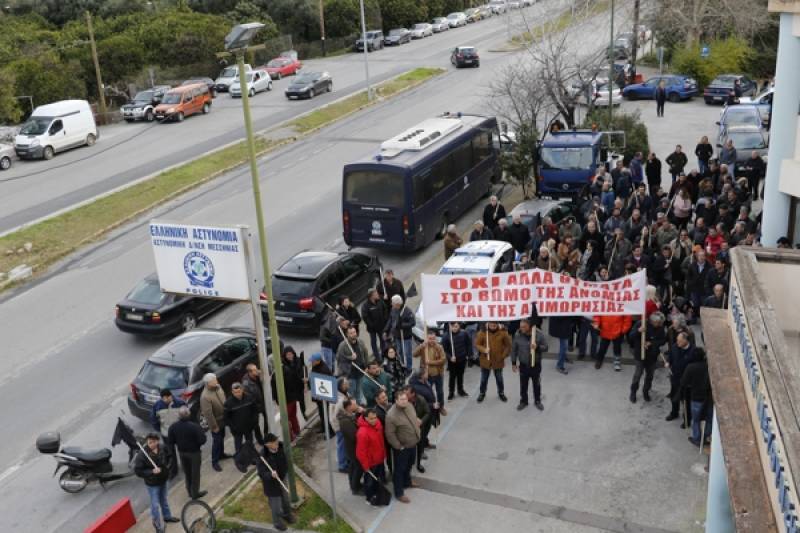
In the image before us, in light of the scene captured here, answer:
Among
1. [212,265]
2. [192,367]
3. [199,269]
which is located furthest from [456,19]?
[212,265]

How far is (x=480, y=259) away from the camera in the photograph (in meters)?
18.3

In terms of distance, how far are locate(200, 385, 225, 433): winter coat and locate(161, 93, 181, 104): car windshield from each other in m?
33.8

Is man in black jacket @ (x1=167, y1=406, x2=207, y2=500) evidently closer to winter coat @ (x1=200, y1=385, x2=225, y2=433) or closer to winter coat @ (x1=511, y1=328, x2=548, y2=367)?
winter coat @ (x1=200, y1=385, x2=225, y2=433)

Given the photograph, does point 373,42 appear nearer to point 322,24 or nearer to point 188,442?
point 322,24

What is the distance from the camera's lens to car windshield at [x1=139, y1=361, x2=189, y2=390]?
562 inches

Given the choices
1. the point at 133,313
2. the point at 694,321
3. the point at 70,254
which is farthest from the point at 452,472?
the point at 70,254

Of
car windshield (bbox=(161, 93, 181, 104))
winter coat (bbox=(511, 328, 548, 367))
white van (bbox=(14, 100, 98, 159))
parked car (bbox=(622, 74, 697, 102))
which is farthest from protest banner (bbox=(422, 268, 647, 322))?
car windshield (bbox=(161, 93, 181, 104))

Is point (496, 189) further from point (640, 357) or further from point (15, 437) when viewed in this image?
point (15, 437)

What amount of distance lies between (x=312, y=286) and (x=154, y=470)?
6.85 metres

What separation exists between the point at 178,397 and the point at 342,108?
3231cm

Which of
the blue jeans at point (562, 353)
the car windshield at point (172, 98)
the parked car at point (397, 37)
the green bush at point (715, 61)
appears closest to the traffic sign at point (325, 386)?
the blue jeans at point (562, 353)

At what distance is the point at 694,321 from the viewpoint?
1694 cm

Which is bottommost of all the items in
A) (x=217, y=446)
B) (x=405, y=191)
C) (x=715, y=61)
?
(x=217, y=446)

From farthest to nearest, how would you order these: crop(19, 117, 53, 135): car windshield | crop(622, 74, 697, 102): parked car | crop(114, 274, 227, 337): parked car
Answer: crop(622, 74, 697, 102): parked car, crop(19, 117, 53, 135): car windshield, crop(114, 274, 227, 337): parked car
